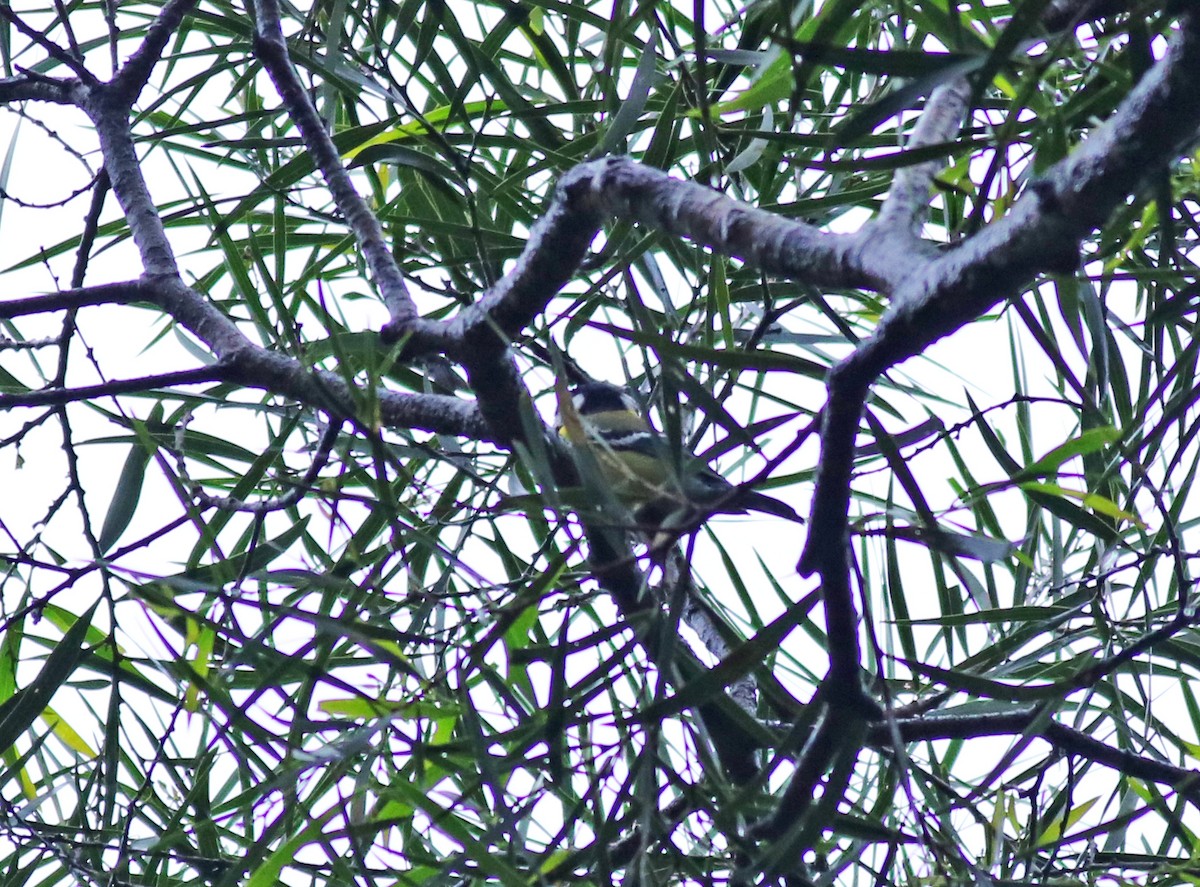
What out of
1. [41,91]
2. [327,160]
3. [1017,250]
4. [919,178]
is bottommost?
[1017,250]

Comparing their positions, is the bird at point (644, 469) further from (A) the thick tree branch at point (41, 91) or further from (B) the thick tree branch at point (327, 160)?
(A) the thick tree branch at point (41, 91)

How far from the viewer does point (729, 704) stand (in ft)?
1.95

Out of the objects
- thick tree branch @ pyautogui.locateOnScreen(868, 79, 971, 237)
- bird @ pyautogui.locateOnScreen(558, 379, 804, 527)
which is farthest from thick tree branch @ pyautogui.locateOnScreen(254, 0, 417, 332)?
thick tree branch @ pyautogui.locateOnScreen(868, 79, 971, 237)

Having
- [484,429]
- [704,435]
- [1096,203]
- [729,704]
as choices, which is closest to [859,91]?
[704,435]

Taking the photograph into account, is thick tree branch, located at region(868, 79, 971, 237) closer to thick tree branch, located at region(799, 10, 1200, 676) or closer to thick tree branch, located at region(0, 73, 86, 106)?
thick tree branch, located at region(799, 10, 1200, 676)

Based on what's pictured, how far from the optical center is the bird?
451 millimetres

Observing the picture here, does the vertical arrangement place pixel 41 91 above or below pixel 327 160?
above

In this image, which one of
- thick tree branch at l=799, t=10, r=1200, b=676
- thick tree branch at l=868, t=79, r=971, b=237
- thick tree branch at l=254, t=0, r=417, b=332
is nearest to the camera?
thick tree branch at l=799, t=10, r=1200, b=676

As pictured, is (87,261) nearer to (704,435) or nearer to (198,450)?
(198,450)

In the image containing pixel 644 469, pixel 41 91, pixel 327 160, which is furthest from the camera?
pixel 644 469

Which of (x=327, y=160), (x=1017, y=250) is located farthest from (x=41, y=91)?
(x=1017, y=250)

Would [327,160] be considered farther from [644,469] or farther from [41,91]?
[644,469]

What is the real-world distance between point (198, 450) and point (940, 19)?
817 mm

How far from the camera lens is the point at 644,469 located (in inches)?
49.4
